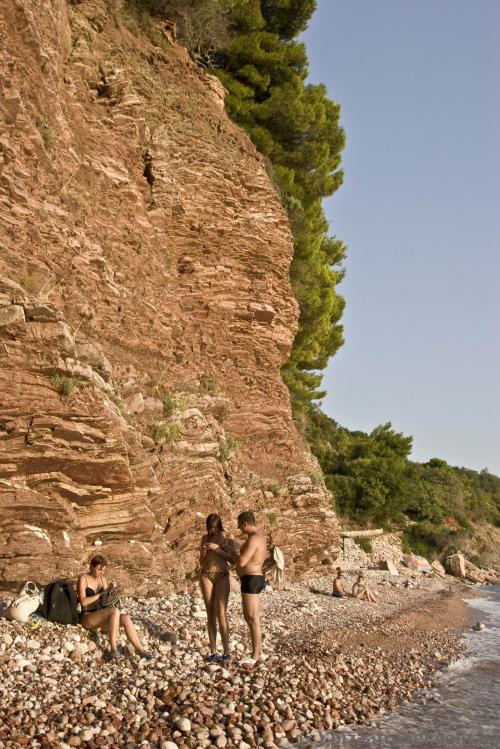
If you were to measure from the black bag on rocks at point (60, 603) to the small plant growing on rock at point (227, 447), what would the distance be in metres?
6.60

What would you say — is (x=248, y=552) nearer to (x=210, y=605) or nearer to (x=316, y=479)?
(x=210, y=605)

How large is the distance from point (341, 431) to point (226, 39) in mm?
34289

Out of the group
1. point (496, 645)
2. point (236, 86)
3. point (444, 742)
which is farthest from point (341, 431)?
point (444, 742)

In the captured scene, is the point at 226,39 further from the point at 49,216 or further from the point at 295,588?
the point at 295,588

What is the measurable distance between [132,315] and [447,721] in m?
9.16

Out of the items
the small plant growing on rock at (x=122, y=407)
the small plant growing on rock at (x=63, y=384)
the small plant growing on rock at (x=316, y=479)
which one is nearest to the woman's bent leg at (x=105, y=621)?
the small plant growing on rock at (x=63, y=384)

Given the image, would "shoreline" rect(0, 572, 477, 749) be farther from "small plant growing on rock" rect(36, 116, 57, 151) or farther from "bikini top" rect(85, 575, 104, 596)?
"small plant growing on rock" rect(36, 116, 57, 151)

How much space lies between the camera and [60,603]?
7.46m

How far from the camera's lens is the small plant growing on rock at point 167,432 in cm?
1197

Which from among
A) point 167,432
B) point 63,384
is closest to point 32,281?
point 63,384

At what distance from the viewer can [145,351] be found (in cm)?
1306

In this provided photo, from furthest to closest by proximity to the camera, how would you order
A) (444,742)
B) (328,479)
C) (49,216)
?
(328,479), (49,216), (444,742)

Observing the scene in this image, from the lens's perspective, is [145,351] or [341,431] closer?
[145,351]

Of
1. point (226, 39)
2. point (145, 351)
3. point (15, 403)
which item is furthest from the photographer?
point (226, 39)
